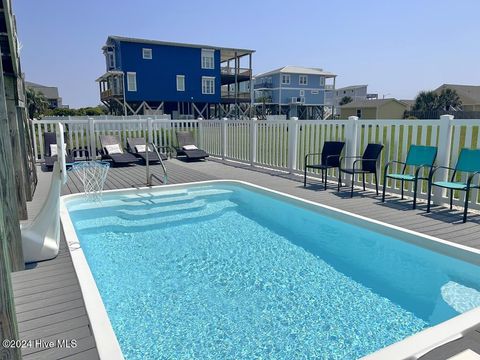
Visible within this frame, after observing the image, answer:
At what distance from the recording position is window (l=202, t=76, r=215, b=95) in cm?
3275

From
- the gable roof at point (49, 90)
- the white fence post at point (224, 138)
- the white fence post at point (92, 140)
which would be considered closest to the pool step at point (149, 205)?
the white fence post at point (224, 138)

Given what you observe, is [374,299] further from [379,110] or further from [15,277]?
[379,110]

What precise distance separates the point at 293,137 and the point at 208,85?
27.0 m

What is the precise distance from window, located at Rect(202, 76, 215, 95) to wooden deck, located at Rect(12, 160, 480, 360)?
25491 mm

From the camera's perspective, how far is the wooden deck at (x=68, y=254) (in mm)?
2070

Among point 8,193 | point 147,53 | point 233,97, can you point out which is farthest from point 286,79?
point 8,193

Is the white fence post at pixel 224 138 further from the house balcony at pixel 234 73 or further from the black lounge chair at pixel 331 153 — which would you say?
the house balcony at pixel 234 73

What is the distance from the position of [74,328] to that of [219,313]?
1.20 meters

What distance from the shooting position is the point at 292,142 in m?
7.86

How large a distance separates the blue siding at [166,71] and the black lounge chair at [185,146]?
20.8 meters

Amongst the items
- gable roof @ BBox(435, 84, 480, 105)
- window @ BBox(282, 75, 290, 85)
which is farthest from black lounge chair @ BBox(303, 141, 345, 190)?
gable roof @ BBox(435, 84, 480, 105)

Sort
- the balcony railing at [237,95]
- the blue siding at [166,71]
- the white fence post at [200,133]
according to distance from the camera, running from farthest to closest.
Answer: the balcony railing at [237,95] → the blue siding at [166,71] → the white fence post at [200,133]

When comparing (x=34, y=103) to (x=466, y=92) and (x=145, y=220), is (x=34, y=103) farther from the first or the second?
(x=466, y=92)

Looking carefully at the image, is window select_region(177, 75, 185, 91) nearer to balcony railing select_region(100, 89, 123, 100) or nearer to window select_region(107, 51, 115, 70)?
balcony railing select_region(100, 89, 123, 100)
